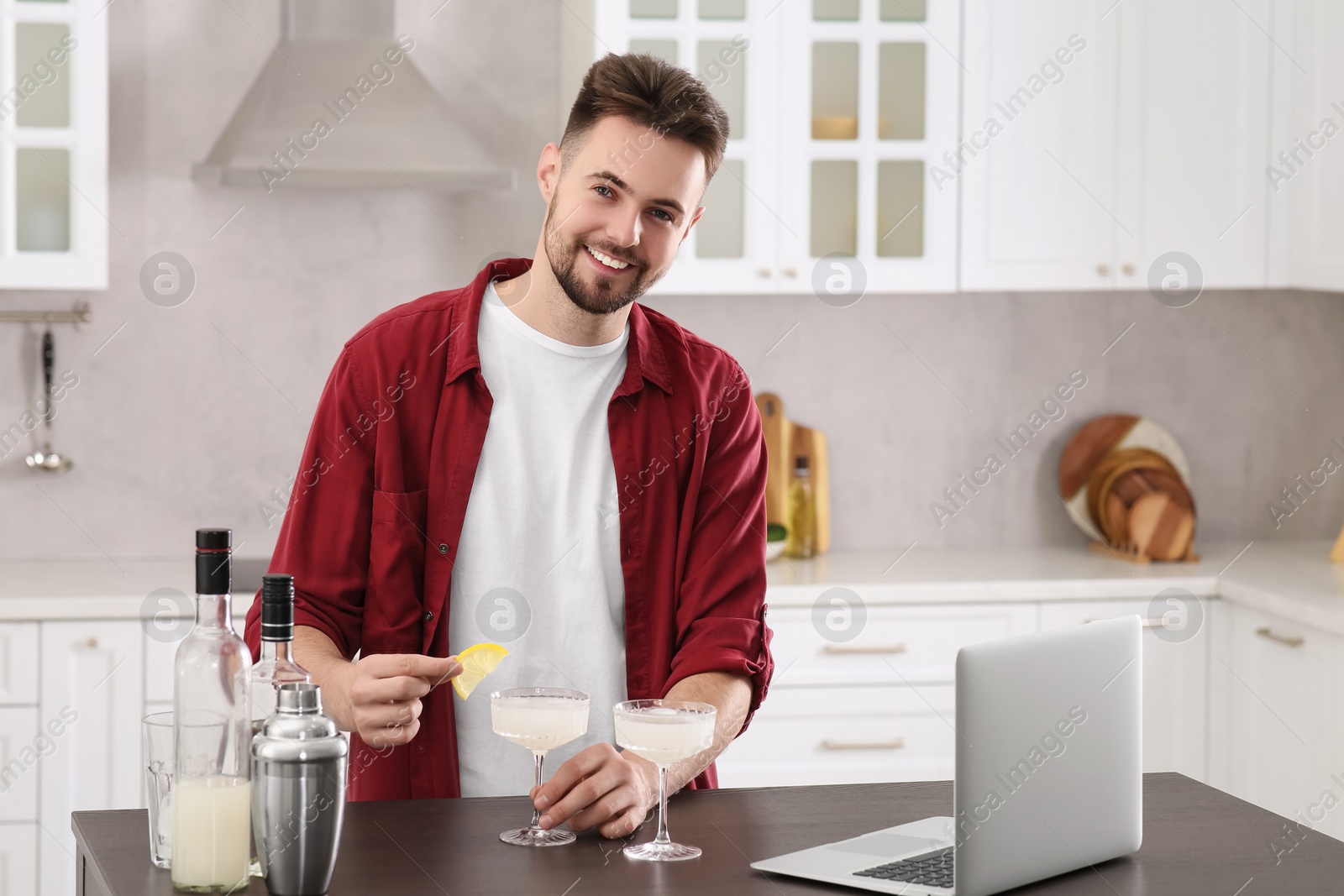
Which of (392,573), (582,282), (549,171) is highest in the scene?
(549,171)

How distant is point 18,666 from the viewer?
113 inches

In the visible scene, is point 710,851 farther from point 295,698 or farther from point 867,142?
point 867,142

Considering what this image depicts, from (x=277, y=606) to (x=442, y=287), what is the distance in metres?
2.38

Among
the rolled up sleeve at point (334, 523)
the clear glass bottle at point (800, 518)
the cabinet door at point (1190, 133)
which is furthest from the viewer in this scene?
the clear glass bottle at point (800, 518)

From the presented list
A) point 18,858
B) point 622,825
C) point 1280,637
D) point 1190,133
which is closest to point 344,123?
point 18,858

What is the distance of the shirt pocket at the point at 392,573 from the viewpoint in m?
1.71

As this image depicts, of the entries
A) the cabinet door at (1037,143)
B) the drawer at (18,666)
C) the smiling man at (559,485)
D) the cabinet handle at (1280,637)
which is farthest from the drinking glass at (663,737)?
the cabinet door at (1037,143)

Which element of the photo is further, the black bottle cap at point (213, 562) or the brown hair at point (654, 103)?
the brown hair at point (654, 103)

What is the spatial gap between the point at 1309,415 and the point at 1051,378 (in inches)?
28.9

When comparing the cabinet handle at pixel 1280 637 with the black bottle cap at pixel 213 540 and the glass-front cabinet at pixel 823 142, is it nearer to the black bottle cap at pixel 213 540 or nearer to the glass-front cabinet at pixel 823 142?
the glass-front cabinet at pixel 823 142

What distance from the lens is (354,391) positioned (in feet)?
5.72

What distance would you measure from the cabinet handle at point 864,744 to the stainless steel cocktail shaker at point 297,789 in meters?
2.09

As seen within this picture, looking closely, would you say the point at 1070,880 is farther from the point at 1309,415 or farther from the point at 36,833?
the point at 1309,415

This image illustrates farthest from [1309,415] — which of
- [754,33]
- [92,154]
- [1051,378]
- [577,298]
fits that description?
[92,154]
